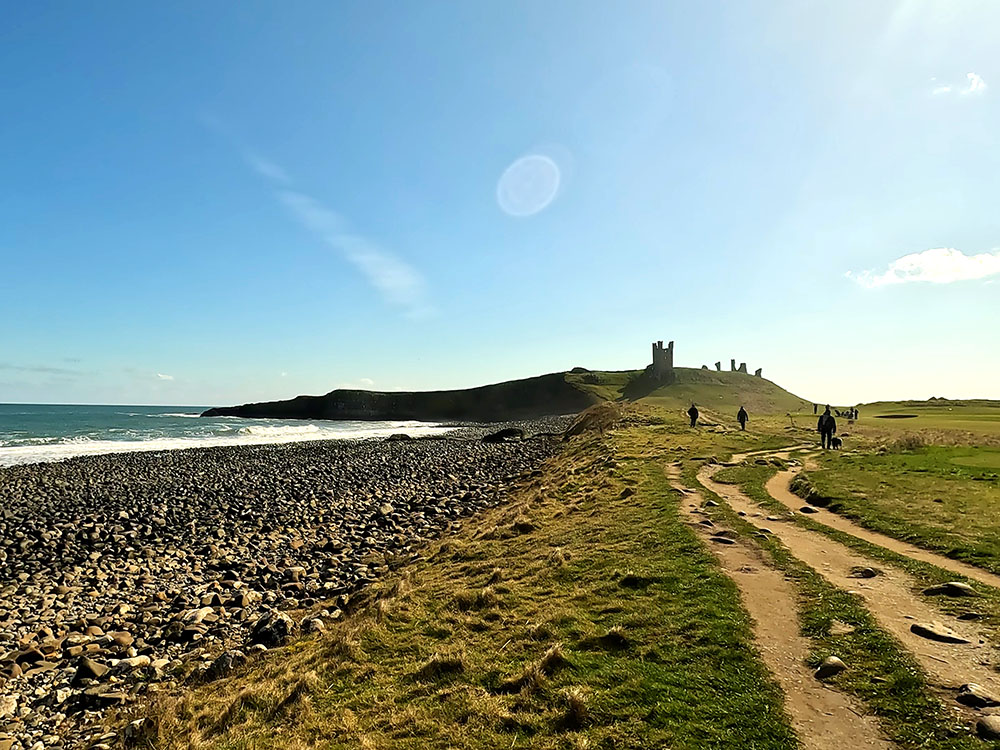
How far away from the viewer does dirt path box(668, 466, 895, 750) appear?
5.95 meters

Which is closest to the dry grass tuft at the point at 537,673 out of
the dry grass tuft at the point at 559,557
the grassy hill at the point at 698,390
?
the dry grass tuft at the point at 559,557

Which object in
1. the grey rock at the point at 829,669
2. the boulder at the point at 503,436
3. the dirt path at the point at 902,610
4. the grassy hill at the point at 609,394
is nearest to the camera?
the dirt path at the point at 902,610

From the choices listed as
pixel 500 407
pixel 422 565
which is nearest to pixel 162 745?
pixel 422 565

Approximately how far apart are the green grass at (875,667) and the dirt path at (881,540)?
2890mm

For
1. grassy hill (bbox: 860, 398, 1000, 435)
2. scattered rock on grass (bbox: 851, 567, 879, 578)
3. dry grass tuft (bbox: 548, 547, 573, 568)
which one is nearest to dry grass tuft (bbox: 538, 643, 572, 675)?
dry grass tuft (bbox: 548, 547, 573, 568)

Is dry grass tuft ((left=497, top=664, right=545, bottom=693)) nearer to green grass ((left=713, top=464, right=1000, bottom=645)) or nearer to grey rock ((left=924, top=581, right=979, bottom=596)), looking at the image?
green grass ((left=713, top=464, right=1000, bottom=645))

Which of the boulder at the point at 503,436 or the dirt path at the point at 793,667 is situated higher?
the boulder at the point at 503,436

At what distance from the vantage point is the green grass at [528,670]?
6.74 metres

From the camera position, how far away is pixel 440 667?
29.3ft

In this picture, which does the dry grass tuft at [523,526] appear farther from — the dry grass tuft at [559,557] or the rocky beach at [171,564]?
the rocky beach at [171,564]

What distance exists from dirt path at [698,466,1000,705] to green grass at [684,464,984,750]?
238 millimetres

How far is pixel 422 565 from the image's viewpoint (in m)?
17.3

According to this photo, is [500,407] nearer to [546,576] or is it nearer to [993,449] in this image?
[993,449]

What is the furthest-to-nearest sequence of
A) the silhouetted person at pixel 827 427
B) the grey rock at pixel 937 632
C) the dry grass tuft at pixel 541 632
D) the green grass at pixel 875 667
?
the silhouetted person at pixel 827 427
the dry grass tuft at pixel 541 632
the grey rock at pixel 937 632
the green grass at pixel 875 667
